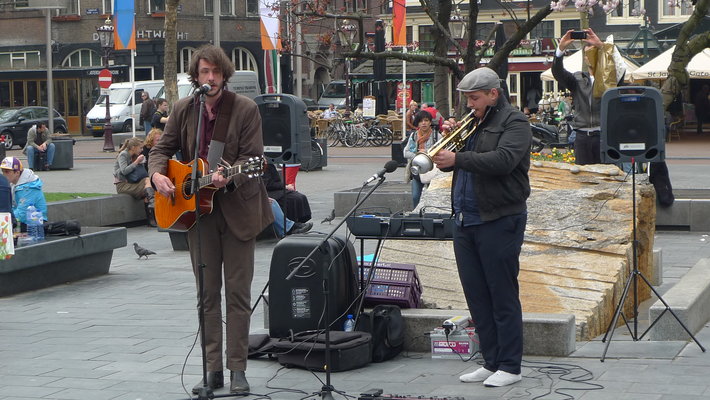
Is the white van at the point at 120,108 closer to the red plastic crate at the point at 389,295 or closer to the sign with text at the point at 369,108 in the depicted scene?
the sign with text at the point at 369,108

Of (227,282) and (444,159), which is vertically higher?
(444,159)

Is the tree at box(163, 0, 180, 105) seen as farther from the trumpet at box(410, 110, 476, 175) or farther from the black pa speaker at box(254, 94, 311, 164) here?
the trumpet at box(410, 110, 476, 175)

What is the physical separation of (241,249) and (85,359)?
176 cm

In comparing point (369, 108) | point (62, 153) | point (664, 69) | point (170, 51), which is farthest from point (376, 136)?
point (62, 153)

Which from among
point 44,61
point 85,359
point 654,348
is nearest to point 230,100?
point 85,359

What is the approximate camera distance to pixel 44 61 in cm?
5447

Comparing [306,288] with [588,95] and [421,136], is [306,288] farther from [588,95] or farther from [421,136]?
[421,136]

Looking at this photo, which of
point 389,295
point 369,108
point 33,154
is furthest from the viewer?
point 369,108

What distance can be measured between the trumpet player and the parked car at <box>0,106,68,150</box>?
113 feet

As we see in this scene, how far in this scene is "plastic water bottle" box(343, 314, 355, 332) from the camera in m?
7.44

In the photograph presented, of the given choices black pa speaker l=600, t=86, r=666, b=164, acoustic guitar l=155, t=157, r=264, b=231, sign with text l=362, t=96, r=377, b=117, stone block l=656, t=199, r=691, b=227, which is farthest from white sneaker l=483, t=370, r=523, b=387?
sign with text l=362, t=96, r=377, b=117

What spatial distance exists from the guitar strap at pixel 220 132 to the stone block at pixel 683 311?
3104mm

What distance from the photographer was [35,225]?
1118cm

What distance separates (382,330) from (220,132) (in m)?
1.74
